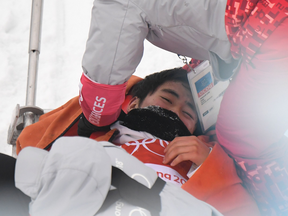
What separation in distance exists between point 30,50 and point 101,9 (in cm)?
68

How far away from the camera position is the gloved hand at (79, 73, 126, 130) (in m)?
0.78

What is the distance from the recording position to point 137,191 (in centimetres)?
38

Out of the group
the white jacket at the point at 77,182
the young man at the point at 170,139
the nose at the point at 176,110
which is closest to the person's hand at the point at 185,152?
the young man at the point at 170,139

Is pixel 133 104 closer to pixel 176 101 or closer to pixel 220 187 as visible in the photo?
pixel 176 101

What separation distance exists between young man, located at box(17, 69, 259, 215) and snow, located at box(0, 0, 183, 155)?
15.1 inches

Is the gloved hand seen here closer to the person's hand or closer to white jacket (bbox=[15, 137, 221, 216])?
the person's hand

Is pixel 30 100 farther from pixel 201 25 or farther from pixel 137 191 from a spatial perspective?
pixel 137 191

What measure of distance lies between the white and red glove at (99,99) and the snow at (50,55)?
2.29 feet

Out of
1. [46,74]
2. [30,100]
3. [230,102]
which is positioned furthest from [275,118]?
[46,74]

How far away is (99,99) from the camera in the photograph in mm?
806

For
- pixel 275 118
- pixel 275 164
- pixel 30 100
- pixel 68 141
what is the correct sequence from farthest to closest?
1. pixel 30 100
2. pixel 275 164
3. pixel 275 118
4. pixel 68 141

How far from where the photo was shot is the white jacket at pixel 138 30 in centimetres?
67

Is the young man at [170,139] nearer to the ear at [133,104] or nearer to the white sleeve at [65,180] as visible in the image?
the ear at [133,104]

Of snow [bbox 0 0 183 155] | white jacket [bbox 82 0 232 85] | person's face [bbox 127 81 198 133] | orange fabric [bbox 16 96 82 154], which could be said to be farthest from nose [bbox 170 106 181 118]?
snow [bbox 0 0 183 155]
